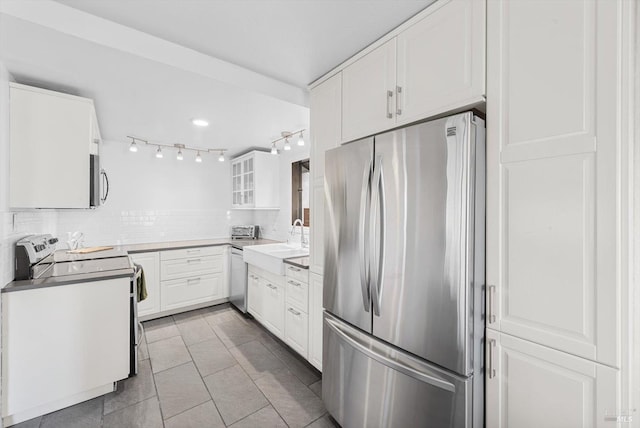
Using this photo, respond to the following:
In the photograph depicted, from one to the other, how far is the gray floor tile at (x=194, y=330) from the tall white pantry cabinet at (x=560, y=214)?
9.10 feet

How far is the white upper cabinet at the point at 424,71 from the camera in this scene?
4.00 feet

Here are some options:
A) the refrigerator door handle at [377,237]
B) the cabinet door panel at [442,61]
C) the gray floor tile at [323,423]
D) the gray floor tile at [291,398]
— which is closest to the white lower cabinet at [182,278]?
the gray floor tile at [291,398]

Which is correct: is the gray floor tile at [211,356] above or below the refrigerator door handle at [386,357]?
below

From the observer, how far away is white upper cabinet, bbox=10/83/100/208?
6.24ft

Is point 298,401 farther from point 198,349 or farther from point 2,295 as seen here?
point 2,295

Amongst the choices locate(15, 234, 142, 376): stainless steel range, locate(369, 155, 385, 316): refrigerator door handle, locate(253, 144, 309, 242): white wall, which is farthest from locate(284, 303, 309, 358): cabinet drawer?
locate(253, 144, 309, 242): white wall

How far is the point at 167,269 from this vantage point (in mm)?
3594

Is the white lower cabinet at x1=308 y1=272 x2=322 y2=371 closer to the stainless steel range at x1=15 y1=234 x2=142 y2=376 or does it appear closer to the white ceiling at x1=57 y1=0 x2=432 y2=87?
the stainless steel range at x1=15 y1=234 x2=142 y2=376

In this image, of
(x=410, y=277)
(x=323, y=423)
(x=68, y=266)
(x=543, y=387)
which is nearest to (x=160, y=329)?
(x=68, y=266)

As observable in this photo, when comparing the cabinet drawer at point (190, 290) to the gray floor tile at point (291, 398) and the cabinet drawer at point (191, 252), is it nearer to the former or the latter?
the cabinet drawer at point (191, 252)

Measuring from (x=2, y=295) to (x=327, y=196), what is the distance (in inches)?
82.6

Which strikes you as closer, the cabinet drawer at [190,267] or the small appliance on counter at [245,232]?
the cabinet drawer at [190,267]

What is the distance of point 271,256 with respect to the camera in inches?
110

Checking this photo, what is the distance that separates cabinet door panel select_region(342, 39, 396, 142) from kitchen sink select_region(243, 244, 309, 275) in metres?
1.37
